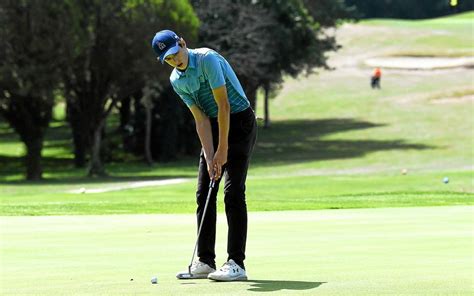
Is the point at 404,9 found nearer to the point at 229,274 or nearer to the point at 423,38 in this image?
the point at 423,38

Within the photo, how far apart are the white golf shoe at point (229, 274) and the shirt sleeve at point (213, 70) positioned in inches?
51.3

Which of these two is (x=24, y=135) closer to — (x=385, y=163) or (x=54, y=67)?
(x=54, y=67)

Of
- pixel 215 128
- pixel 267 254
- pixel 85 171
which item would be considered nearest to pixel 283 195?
pixel 85 171

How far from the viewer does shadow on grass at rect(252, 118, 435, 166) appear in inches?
2188

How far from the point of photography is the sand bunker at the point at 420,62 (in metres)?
88.9

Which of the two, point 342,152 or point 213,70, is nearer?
point 213,70

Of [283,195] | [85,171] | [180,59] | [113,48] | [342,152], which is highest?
[180,59]

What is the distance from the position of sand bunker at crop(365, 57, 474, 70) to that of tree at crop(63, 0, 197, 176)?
158 feet

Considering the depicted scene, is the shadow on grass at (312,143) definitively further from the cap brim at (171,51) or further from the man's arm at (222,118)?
the cap brim at (171,51)

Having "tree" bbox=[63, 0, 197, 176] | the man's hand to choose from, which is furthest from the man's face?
"tree" bbox=[63, 0, 197, 176]

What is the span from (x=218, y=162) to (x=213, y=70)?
691mm

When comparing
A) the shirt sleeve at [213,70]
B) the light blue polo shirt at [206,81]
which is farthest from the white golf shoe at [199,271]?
the shirt sleeve at [213,70]

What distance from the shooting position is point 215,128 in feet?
30.6

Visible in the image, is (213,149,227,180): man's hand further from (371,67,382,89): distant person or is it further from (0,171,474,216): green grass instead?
(371,67,382,89): distant person
